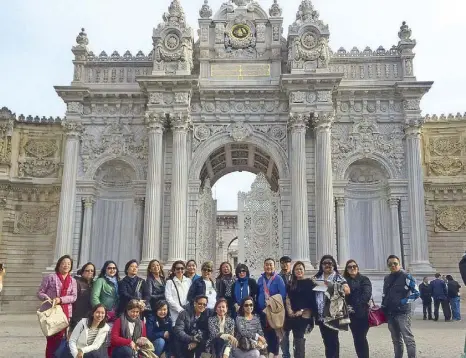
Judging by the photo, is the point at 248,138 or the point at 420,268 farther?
the point at 248,138

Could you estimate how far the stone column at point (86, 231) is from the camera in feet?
71.4

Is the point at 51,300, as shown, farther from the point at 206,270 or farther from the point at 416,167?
the point at 416,167

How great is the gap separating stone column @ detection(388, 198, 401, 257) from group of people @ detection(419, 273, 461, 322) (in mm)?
2988

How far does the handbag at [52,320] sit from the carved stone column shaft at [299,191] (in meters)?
13.1

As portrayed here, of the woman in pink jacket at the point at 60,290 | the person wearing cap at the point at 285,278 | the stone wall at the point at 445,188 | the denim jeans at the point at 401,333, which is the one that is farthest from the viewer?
the stone wall at the point at 445,188

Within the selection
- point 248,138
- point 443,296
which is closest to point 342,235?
point 443,296

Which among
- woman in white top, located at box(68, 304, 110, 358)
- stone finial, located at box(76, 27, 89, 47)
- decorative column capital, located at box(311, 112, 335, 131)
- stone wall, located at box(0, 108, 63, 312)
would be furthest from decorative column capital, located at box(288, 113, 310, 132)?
woman in white top, located at box(68, 304, 110, 358)

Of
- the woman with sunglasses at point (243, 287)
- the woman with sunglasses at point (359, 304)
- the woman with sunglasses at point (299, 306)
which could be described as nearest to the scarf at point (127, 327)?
the woman with sunglasses at point (243, 287)

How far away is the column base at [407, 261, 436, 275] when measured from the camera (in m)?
20.3

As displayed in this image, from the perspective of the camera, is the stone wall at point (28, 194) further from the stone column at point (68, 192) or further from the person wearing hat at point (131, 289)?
the person wearing hat at point (131, 289)

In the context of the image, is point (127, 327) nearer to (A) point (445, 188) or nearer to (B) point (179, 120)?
(B) point (179, 120)

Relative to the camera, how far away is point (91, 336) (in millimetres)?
7559

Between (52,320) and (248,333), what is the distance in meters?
3.05

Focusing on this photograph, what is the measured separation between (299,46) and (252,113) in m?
3.52
